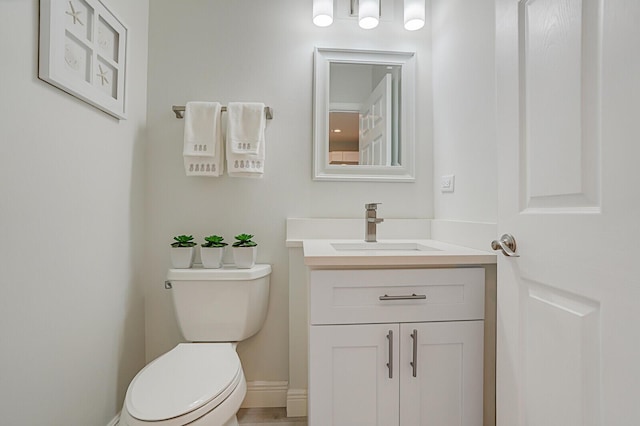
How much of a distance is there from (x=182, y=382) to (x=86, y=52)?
1200 millimetres

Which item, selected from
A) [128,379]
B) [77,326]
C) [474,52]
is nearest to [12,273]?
[77,326]

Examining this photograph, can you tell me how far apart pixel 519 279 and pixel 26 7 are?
1.59 m

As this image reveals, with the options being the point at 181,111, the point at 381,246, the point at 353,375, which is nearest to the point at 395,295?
the point at 353,375

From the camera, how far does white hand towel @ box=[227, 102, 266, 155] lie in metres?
1.53

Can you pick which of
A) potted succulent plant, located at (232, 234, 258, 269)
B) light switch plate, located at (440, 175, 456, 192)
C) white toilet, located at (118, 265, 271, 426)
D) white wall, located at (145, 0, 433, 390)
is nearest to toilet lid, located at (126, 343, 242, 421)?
white toilet, located at (118, 265, 271, 426)

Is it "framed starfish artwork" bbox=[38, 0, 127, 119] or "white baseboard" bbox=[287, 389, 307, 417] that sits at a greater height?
"framed starfish artwork" bbox=[38, 0, 127, 119]

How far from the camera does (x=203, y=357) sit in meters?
1.20

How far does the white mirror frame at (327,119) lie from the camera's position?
1.67 metres

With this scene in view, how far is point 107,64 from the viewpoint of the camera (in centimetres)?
130

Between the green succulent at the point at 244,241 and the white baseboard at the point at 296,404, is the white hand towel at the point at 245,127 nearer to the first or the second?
the green succulent at the point at 244,241

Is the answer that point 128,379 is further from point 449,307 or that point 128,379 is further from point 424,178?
point 424,178

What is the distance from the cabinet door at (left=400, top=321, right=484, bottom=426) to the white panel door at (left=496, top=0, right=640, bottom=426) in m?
0.11

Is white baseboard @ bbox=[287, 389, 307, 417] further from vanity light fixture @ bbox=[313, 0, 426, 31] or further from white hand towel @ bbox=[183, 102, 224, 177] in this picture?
vanity light fixture @ bbox=[313, 0, 426, 31]

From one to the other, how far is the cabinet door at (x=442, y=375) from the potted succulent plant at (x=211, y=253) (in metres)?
0.88
